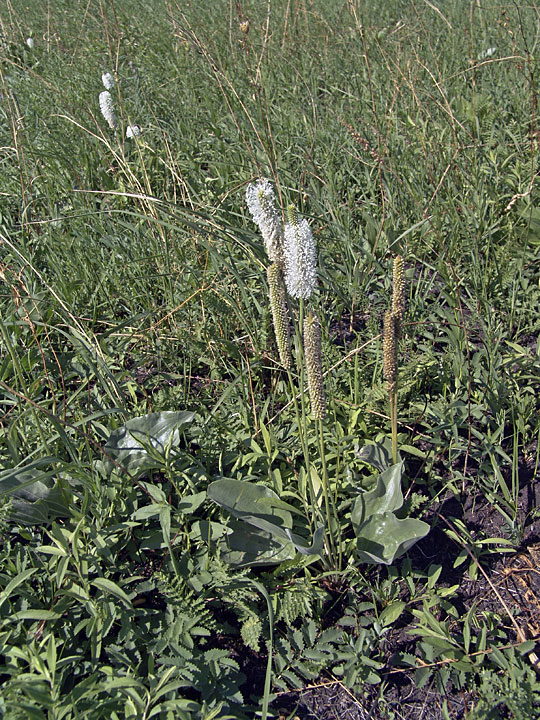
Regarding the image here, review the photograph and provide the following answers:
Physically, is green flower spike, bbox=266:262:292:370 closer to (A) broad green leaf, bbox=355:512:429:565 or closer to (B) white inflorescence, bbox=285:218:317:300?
(B) white inflorescence, bbox=285:218:317:300

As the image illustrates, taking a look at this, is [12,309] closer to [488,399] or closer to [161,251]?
[161,251]

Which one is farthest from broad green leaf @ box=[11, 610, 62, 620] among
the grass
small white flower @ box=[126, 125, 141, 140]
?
small white flower @ box=[126, 125, 141, 140]

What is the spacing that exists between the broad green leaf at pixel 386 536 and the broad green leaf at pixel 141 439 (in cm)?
59

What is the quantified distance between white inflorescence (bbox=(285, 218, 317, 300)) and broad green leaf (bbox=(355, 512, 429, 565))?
2.11ft

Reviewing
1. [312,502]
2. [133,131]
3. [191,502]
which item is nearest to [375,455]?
[312,502]

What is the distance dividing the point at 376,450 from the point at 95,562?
2.71ft

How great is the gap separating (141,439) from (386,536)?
0.75 metres

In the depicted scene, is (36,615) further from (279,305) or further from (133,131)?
(133,131)

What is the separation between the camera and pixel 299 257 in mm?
1211

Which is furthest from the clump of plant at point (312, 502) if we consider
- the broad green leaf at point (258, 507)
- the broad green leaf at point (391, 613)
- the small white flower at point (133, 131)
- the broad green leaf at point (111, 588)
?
the small white flower at point (133, 131)

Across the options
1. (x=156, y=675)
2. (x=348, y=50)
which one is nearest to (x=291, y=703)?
(x=156, y=675)

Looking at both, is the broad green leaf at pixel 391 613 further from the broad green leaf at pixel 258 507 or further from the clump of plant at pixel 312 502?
the broad green leaf at pixel 258 507

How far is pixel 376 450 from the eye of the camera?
171 centimetres

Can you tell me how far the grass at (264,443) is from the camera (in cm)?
138
